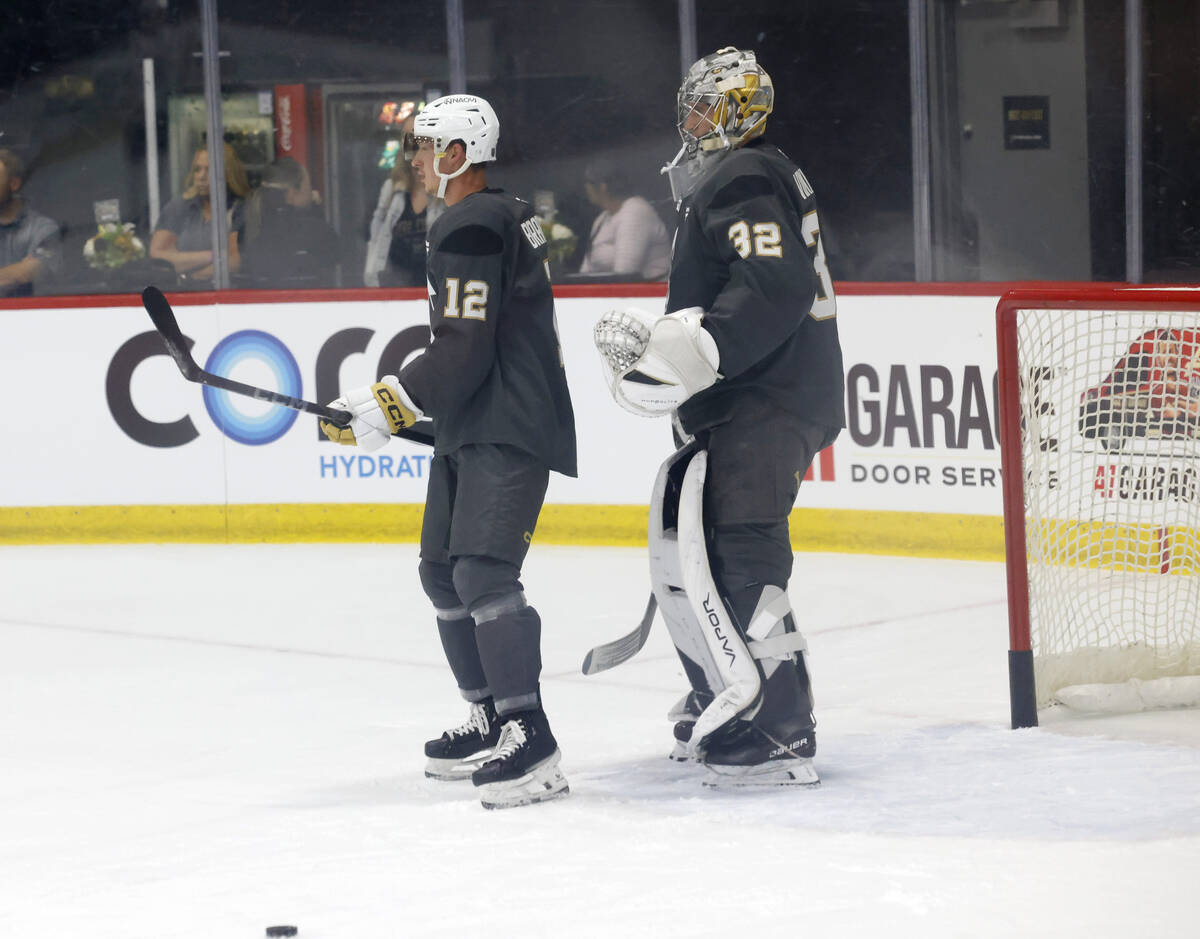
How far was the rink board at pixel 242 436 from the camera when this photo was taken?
8273 millimetres

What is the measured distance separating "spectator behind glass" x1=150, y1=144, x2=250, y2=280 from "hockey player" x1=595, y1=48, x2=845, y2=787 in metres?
4.87

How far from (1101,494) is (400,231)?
4.31 meters

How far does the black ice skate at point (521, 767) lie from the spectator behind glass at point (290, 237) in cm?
498

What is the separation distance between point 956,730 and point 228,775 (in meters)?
1.69

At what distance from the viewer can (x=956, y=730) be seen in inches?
189

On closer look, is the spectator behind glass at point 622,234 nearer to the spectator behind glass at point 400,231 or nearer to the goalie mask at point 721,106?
the spectator behind glass at point 400,231

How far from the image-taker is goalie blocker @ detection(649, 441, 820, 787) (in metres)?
4.18

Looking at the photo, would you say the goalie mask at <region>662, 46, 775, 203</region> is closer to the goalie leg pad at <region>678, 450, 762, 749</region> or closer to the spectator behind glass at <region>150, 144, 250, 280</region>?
the goalie leg pad at <region>678, 450, 762, 749</region>

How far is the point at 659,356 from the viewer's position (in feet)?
13.4

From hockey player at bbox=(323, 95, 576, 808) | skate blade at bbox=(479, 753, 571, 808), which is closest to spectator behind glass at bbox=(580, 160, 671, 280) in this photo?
hockey player at bbox=(323, 95, 576, 808)

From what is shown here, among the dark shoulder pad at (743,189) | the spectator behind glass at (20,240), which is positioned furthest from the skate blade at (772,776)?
the spectator behind glass at (20,240)

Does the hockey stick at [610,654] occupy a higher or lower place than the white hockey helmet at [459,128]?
lower

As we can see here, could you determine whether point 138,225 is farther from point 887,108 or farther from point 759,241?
point 759,241

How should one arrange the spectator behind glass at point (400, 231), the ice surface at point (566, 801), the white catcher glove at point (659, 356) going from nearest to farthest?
the ice surface at point (566, 801), the white catcher glove at point (659, 356), the spectator behind glass at point (400, 231)
